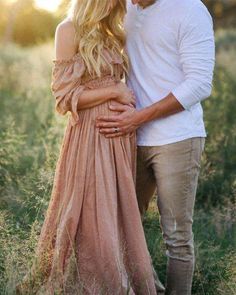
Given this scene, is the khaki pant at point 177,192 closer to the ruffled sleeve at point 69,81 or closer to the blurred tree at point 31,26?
the ruffled sleeve at point 69,81

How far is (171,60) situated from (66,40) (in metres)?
0.67

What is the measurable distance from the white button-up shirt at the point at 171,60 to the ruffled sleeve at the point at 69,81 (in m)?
0.40

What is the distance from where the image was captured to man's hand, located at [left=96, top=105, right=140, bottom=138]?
452 centimetres

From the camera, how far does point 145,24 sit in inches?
180

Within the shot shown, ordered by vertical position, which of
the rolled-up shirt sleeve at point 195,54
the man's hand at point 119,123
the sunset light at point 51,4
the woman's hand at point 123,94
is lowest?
the man's hand at point 119,123

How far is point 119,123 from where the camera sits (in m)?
4.52

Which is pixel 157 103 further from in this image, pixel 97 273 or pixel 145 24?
pixel 97 273

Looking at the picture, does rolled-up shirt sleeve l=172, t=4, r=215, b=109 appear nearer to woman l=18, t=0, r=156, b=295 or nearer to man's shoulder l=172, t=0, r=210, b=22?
man's shoulder l=172, t=0, r=210, b=22

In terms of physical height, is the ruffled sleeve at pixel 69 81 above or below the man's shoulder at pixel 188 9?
below

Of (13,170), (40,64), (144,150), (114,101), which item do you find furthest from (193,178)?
(40,64)

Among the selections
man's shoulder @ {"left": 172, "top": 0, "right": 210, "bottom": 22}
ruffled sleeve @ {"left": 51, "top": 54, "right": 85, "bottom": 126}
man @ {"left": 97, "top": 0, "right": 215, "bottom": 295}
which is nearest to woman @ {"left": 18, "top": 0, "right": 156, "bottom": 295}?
ruffled sleeve @ {"left": 51, "top": 54, "right": 85, "bottom": 126}

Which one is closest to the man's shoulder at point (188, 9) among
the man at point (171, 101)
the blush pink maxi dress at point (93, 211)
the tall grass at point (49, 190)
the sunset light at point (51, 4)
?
the man at point (171, 101)

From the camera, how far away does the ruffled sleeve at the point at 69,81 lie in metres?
4.45

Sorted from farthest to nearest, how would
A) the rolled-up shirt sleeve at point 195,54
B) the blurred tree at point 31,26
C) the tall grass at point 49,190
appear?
the blurred tree at point 31,26
the tall grass at point 49,190
the rolled-up shirt sleeve at point 195,54
